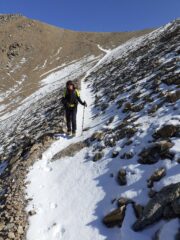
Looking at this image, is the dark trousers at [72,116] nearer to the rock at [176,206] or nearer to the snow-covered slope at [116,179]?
the snow-covered slope at [116,179]

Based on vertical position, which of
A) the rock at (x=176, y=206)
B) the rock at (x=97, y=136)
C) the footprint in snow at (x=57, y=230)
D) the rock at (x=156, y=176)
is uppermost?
the rock at (x=97, y=136)

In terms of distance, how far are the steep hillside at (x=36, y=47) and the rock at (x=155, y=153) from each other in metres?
51.4

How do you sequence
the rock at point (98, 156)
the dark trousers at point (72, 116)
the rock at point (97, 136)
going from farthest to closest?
the dark trousers at point (72, 116)
the rock at point (97, 136)
the rock at point (98, 156)

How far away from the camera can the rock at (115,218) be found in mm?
7984

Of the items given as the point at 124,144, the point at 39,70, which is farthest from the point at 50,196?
the point at 39,70

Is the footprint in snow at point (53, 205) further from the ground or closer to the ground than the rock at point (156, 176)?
closer to the ground

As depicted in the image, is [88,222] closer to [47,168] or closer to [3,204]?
[3,204]

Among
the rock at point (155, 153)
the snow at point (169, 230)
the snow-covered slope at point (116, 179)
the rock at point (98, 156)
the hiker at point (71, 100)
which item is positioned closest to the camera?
the snow at point (169, 230)

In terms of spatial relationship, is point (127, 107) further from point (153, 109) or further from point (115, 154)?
point (115, 154)

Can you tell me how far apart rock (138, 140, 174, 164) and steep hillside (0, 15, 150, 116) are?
51.4 meters

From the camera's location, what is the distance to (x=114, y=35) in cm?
9781

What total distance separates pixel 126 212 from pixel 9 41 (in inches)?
3474

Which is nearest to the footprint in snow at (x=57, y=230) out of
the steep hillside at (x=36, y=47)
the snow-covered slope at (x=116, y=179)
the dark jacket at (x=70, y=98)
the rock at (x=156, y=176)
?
the snow-covered slope at (x=116, y=179)

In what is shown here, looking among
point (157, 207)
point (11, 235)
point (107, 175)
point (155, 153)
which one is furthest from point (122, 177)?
point (11, 235)
